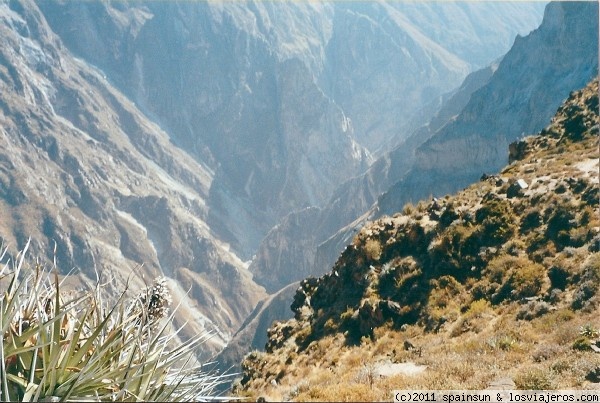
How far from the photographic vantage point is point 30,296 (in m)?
6.12

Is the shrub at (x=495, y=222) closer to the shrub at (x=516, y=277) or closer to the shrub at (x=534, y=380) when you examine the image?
the shrub at (x=516, y=277)

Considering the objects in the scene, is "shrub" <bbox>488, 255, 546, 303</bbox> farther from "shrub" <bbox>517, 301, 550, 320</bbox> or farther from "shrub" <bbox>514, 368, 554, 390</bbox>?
"shrub" <bbox>514, 368, 554, 390</bbox>

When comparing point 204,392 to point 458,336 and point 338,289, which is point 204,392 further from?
point 338,289

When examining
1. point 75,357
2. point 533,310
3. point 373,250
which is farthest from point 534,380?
point 373,250

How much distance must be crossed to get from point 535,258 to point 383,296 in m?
6.22

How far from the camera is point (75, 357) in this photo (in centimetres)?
512

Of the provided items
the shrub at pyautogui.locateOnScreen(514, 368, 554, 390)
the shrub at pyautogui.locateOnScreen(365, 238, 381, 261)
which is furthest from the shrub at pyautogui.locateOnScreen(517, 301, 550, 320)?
the shrub at pyautogui.locateOnScreen(365, 238, 381, 261)

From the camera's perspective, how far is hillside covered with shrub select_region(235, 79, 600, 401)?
11.2m

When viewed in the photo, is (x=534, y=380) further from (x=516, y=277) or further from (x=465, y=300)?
(x=465, y=300)

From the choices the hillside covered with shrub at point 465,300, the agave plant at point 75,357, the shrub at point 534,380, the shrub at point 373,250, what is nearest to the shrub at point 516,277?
the hillside covered with shrub at point 465,300

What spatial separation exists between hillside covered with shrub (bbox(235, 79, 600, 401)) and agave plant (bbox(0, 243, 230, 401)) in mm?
5976

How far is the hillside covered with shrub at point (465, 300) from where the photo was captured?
11227 mm

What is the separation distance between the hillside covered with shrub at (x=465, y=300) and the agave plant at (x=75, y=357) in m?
5.98

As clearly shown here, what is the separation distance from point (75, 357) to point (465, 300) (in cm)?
1516
